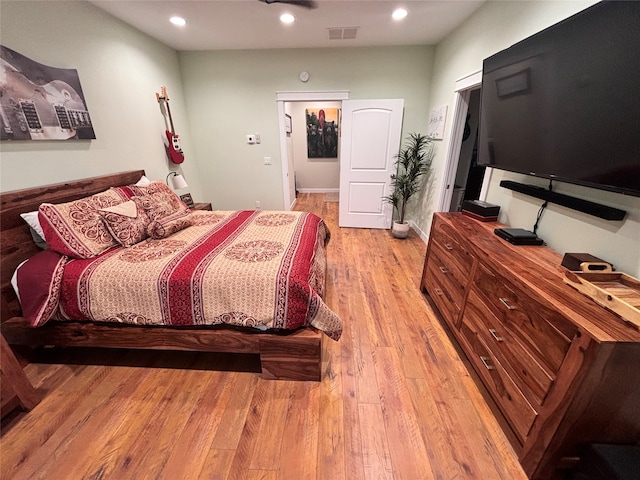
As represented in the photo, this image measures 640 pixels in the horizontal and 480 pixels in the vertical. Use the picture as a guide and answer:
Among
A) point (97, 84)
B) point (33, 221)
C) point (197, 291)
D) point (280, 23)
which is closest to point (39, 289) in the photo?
point (33, 221)

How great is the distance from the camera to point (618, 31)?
3.26ft

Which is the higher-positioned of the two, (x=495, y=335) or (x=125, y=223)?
(x=125, y=223)

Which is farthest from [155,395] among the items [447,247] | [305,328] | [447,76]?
[447,76]

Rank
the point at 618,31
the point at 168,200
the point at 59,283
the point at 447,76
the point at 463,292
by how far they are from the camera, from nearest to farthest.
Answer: the point at 618,31 < the point at 59,283 < the point at 463,292 < the point at 168,200 < the point at 447,76

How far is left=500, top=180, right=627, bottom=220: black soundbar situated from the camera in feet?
3.86

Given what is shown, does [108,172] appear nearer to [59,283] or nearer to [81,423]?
[59,283]

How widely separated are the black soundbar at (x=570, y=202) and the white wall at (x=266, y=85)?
239 centimetres

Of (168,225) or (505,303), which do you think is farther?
(168,225)

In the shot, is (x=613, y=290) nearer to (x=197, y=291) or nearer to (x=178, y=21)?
(x=197, y=291)

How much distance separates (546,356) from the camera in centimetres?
104

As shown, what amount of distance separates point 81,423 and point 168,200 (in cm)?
168

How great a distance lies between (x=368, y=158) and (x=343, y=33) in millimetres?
1535

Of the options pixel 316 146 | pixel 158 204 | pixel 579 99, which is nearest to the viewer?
pixel 579 99

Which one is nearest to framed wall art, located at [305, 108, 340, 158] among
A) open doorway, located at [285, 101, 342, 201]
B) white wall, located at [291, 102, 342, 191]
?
open doorway, located at [285, 101, 342, 201]
